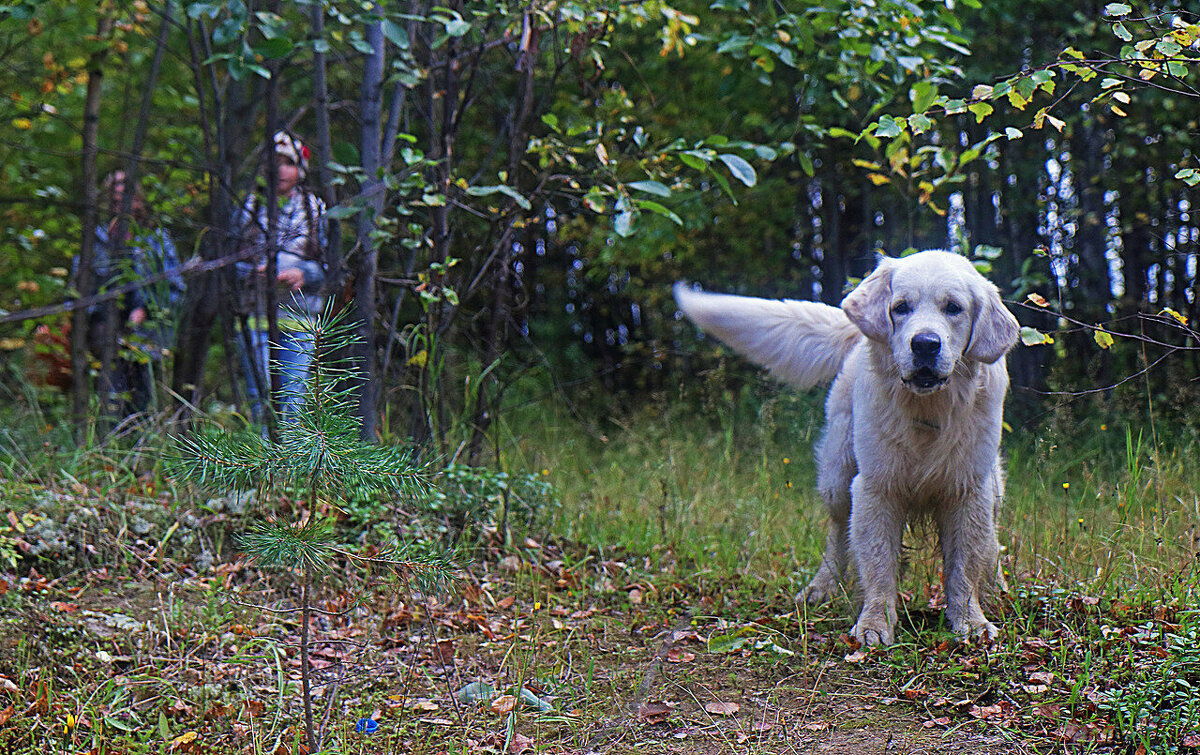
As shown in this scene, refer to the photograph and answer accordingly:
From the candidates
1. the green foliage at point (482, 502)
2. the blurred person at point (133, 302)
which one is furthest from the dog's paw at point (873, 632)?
the blurred person at point (133, 302)

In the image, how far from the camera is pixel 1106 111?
6.86 meters

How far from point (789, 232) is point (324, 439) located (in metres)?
7.75

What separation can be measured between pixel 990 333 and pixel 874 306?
1.27 feet

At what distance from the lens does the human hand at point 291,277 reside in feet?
17.7

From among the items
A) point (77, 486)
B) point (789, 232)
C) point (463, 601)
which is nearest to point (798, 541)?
point (463, 601)

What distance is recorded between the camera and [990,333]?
125 inches

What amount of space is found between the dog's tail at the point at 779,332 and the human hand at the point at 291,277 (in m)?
2.49

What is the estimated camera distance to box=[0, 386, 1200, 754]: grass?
8.91 ft

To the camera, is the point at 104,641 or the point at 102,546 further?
the point at 102,546

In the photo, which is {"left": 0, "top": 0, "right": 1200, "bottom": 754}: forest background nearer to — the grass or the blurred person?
the grass

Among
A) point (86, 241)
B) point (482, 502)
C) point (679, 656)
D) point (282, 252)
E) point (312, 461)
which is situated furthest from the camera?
point (86, 241)

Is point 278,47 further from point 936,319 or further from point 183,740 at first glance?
point 936,319

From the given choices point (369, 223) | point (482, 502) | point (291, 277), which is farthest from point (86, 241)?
point (482, 502)

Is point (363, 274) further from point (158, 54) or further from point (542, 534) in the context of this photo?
point (158, 54)
